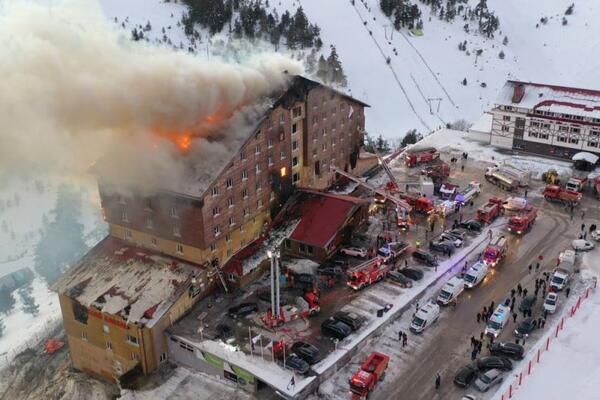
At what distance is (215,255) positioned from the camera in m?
48.3

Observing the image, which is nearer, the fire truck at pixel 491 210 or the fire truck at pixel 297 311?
the fire truck at pixel 297 311

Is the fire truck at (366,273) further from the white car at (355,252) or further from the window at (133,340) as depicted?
the window at (133,340)

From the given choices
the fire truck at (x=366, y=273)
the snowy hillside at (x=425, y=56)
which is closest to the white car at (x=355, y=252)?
the fire truck at (x=366, y=273)

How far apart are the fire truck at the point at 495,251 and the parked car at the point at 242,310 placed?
64.5ft

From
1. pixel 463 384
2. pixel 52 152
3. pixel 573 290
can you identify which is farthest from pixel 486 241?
pixel 52 152

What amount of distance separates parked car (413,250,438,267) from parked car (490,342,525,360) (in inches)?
424

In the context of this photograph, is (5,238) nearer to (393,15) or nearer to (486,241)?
(486,241)

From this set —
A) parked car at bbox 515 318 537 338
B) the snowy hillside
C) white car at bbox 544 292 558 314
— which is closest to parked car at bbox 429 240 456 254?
Result: white car at bbox 544 292 558 314

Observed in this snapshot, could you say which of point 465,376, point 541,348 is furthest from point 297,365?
point 541,348

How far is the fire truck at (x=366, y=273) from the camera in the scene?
4819 centimetres

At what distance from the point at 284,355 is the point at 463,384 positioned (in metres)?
11.2

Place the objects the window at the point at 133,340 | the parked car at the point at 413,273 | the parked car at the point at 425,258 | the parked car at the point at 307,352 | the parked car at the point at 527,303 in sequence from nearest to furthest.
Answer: the parked car at the point at 307,352 → the window at the point at 133,340 → the parked car at the point at 527,303 → the parked car at the point at 413,273 → the parked car at the point at 425,258

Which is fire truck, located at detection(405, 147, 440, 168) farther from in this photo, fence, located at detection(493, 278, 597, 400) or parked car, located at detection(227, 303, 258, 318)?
parked car, located at detection(227, 303, 258, 318)

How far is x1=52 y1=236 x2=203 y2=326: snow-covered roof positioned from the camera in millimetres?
44281
